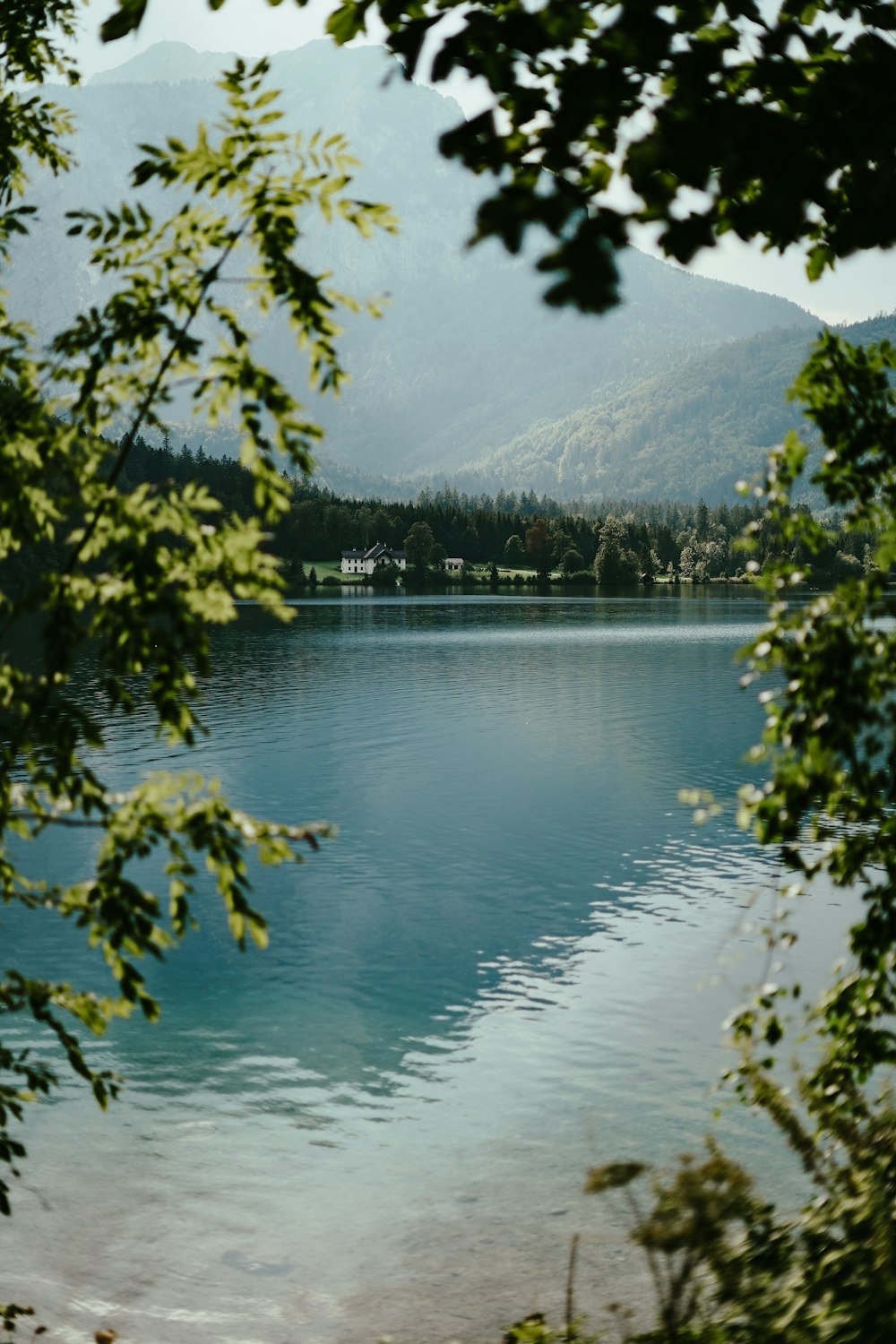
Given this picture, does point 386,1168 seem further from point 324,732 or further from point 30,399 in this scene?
point 324,732

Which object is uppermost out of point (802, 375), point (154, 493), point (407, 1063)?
point (802, 375)

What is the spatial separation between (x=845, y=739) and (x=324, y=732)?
144 ft

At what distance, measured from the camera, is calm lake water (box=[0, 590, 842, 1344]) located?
12531mm

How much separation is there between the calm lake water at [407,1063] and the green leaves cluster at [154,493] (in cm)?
327

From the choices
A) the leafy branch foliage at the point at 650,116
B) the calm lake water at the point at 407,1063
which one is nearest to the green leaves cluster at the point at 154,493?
the leafy branch foliage at the point at 650,116

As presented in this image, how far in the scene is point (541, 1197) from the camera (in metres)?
14.2

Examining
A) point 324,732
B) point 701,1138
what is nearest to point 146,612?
point 701,1138

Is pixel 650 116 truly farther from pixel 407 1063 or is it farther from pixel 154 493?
pixel 407 1063

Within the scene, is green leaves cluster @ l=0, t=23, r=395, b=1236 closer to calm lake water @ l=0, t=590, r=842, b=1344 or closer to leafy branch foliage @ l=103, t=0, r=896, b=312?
leafy branch foliage @ l=103, t=0, r=896, b=312

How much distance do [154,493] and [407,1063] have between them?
14983 mm

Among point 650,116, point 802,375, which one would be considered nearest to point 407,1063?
point 802,375

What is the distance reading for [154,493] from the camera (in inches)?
205

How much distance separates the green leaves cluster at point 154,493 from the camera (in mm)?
4801

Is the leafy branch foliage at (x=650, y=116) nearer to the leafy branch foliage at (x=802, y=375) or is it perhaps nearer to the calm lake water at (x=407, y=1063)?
the leafy branch foliage at (x=802, y=375)
